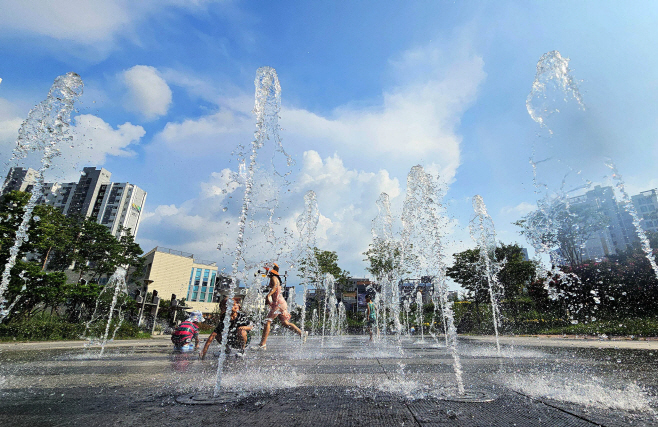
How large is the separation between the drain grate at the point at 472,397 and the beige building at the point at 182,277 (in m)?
46.7

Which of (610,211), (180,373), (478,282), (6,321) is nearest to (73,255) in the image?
(6,321)

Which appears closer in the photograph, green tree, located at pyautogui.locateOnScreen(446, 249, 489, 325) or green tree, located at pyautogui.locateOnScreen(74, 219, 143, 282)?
green tree, located at pyautogui.locateOnScreen(74, 219, 143, 282)

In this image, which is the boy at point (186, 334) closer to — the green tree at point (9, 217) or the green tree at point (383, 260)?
the green tree at point (9, 217)

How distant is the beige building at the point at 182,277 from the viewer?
47406mm

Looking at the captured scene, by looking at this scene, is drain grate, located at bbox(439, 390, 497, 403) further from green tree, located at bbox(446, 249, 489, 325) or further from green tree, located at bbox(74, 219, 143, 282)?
green tree, located at bbox(74, 219, 143, 282)

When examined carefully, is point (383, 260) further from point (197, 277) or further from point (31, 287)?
point (197, 277)

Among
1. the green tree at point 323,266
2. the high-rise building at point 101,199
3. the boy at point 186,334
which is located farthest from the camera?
the high-rise building at point 101,199

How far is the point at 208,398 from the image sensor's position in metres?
2.91

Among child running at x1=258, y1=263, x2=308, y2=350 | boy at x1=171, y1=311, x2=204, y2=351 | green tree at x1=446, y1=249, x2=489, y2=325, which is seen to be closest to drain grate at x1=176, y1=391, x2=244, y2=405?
child running at x1=258, y1=263, x2=308, y2=350

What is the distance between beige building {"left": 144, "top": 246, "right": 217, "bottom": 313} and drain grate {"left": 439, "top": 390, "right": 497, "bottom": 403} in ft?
153

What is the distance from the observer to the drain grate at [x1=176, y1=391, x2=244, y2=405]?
2.75 meters

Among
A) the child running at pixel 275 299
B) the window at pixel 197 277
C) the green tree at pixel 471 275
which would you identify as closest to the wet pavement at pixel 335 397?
the child running at pixel 275 299

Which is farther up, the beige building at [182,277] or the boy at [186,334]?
the beige building at [182,277]

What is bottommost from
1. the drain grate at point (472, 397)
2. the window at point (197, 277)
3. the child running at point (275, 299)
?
the drain grate at point (472, 397)
